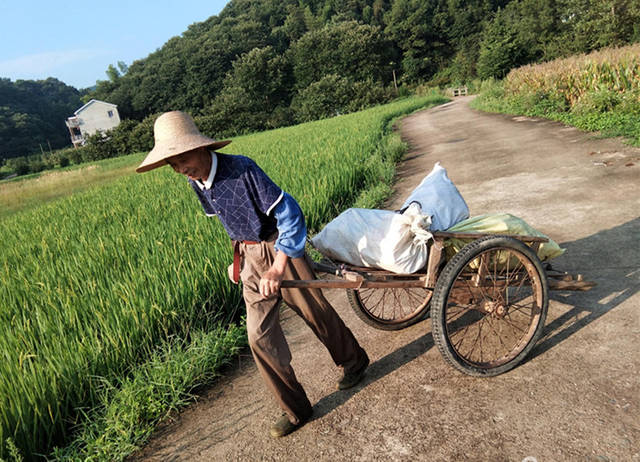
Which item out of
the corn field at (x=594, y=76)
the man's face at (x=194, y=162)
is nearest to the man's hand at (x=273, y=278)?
the man's face at (x=194, y=162)

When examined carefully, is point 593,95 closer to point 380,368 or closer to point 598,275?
point 598,275

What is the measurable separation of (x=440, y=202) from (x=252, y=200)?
1.15 m

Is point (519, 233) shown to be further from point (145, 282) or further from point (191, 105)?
point (191, 105)

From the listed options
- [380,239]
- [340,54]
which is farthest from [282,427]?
[340,54]

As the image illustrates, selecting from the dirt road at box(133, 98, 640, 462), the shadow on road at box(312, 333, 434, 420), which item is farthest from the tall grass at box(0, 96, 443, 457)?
the shadow on road at box(312, 333, 434, 420)

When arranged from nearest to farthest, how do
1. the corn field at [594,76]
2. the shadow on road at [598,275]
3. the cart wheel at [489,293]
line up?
the cart wheel at [489,293] → the shadow on road at [598,275] → the corn field at [594,76]

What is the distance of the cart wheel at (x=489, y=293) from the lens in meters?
1.89

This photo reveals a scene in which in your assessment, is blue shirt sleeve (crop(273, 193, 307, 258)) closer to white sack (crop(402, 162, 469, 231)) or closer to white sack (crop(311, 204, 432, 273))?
white sack (crop(311, 204, 432, 273))

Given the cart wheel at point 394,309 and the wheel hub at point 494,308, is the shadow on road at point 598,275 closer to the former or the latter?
the wheel hub at point 494,308

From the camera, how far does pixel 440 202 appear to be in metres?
2.27

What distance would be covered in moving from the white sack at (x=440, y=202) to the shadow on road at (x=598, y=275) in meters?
0.90

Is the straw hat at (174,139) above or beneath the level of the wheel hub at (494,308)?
above

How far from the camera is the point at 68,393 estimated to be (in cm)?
209

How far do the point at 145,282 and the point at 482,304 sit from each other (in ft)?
7.65
